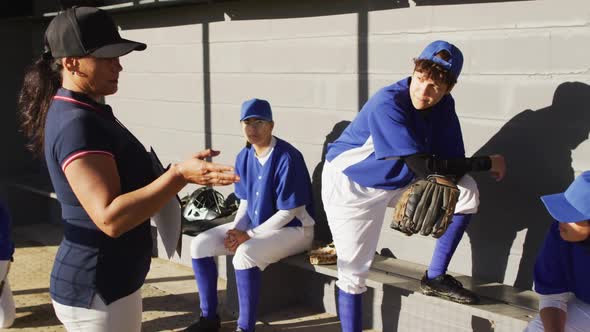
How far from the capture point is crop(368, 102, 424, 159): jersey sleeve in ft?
10.7

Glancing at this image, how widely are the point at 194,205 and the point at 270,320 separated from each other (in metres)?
1.11

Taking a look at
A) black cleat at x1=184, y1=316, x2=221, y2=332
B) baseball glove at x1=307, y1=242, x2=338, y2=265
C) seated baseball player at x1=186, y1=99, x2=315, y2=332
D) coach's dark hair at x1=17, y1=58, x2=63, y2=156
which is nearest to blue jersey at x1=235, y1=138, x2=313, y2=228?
seated baseball player at x1=186, y1=99, x2=315, y2=332

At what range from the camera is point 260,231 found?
422cm

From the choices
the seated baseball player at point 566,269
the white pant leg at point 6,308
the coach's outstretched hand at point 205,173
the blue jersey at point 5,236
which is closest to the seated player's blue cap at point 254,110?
the blue jersey at point 5,236

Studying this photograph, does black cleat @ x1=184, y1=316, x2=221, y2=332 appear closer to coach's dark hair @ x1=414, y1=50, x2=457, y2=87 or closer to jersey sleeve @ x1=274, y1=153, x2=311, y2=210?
jersey sleeve @ x1=274, y1=153, x2=311, y2=210

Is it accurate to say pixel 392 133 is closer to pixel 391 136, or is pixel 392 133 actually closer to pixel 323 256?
pixel 391 136

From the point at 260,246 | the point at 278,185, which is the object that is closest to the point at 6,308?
the point at 260,246

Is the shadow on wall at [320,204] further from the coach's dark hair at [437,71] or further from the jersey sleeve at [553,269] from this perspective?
the jersey sleeve at [553,269]

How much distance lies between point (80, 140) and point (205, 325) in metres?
2.55

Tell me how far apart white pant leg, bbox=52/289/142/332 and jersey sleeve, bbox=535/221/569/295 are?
1539 millimetres

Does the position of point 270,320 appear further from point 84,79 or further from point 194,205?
point 84,79

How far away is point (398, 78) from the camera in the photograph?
4234 millimetres

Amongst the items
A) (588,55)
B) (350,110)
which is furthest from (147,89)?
(588,55)

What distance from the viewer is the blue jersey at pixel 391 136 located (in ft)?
11.0
